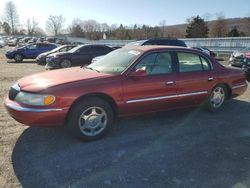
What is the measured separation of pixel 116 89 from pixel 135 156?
1.20 metres

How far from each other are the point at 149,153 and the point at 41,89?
1.93 m

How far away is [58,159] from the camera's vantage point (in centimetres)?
399

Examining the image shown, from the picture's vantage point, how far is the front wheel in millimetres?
6352

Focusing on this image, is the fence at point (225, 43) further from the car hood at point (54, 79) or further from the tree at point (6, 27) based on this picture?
the tree at point (6, 27)

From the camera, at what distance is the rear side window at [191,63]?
5.71 meters

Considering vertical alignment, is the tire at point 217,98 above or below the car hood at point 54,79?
below

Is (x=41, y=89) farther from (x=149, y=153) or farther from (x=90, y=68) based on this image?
(x=149, y=153)

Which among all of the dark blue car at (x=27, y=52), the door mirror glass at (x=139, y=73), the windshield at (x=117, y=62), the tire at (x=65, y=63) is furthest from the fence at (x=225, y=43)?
the door mirror glass at (x=139, y=73)

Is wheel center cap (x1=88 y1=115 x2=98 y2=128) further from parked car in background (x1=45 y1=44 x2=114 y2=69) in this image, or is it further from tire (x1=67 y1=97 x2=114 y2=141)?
parked car in background (x1=45 y1=44 x2=114 y2=69)

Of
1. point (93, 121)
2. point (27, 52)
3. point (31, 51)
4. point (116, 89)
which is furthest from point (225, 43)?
point (93, 121)

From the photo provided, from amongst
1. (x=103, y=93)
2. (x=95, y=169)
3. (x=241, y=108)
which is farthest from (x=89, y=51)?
(x=95, y=169)

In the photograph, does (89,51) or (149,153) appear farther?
(89,51)

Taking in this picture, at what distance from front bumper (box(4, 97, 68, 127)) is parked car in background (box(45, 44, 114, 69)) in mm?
11240

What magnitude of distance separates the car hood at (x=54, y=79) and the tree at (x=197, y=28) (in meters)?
56.1
